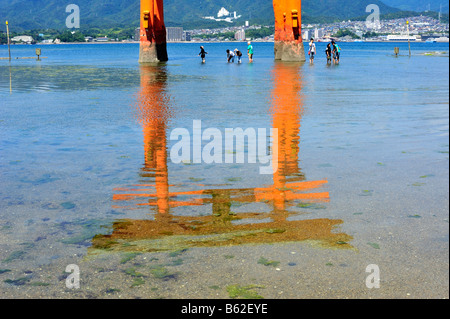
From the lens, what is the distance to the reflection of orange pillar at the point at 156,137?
8.73 metres

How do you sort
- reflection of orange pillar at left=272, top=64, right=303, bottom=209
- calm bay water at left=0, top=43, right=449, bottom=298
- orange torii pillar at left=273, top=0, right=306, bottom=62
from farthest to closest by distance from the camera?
orange torii pillar at left=273, top=0, right=306, bottom=62 < reflection of orange pillar at left=272, top=64, right=303, bottom=209 < calm bay water at left=0, top=43, right=449, bottom=298

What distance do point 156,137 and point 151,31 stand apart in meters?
35.9

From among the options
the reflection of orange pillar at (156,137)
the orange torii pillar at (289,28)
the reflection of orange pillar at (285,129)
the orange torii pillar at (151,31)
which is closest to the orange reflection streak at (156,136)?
the reflection of orange pillar at (156,137)

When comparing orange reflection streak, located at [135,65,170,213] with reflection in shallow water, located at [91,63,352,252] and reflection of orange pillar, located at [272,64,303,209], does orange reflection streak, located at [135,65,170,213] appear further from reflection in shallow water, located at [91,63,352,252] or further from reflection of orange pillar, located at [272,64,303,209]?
reflection of orange pillar, located at [272,64,303,209]

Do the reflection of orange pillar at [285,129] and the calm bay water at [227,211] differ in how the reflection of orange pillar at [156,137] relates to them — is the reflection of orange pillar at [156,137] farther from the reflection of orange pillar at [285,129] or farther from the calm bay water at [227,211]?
the reflection of orange pillar at [285,129]

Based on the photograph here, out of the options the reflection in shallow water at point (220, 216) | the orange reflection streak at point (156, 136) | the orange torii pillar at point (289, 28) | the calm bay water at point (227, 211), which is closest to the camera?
the calm bay water at point (227, 211)

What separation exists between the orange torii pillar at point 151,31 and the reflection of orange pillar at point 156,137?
2236 cm

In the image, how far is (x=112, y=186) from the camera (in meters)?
9.01

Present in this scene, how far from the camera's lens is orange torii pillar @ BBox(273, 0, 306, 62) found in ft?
151

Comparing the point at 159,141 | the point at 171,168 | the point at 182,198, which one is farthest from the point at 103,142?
the point at 182,198

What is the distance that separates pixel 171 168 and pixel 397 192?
3.83 meters

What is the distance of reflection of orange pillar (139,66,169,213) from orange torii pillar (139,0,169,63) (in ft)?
73.4

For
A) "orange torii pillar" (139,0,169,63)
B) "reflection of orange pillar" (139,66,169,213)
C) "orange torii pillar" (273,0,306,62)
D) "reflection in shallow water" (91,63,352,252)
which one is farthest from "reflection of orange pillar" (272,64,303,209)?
"orange torii pillar" (139,0,169,63)

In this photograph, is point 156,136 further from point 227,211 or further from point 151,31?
point 151,31
